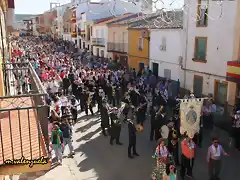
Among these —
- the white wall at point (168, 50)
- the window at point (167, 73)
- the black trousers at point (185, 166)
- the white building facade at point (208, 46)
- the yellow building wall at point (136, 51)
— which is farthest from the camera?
the yellow building wall at point (136, 51)

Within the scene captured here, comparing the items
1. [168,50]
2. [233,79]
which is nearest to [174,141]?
[233,79]

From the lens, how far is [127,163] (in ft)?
29.4

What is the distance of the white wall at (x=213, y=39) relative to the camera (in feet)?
44.7

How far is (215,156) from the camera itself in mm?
7508

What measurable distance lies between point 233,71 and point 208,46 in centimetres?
297

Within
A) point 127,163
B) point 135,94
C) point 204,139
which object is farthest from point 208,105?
point 127,163

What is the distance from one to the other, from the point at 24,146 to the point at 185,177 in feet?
15.7

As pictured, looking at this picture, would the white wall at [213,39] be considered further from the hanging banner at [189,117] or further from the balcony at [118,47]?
the balcony at [118,47]

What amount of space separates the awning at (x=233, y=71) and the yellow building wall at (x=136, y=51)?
10418mm

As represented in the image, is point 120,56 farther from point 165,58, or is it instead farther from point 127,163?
point 127,163

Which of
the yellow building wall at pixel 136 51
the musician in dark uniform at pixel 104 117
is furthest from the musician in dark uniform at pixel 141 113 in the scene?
the yellow building wall at pixel 136 51

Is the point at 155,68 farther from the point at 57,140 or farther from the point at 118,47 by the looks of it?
the point at 57,140

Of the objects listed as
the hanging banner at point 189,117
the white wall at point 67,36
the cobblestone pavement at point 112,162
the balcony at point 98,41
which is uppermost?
the white wall at point 67,36

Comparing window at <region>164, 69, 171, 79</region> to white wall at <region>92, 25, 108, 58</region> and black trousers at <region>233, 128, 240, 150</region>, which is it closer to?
black trousers at <region>233, 128, 240, 150</region>
